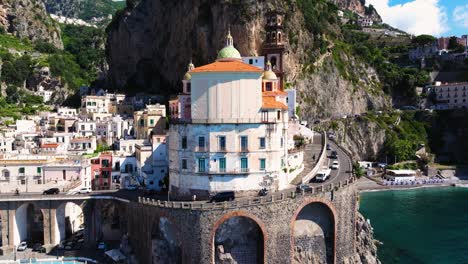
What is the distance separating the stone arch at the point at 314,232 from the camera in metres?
49.4

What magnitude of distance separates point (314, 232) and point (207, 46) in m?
62.2

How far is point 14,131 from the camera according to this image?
298 feet

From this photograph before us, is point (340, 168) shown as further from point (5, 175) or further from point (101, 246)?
point (5, 175)

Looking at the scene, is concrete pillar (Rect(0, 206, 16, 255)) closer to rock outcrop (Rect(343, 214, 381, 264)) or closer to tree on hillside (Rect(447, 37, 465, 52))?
rock outcrop (Rect(343, 214, 381, 264))

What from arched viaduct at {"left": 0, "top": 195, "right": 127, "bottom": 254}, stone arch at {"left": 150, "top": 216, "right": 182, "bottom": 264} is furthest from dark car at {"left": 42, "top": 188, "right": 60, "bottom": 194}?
stone arch at {"left": 150, "top": 216, "right": 182, "bottom": 264}

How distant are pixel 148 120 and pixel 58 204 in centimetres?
3393

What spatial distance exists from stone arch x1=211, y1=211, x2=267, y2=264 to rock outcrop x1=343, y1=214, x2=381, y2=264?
34.6ft

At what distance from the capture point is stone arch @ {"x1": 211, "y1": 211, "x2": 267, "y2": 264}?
46.0 meters

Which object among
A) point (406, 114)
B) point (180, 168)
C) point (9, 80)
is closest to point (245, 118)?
point (180, 168)

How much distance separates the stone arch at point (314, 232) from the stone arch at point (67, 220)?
23849 mm

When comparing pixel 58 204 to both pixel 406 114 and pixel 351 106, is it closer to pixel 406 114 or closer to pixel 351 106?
pixel 351 106

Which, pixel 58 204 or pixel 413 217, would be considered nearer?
pixel 58 204

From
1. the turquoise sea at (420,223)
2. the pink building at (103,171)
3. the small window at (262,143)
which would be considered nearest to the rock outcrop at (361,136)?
the turquoise sea at (420,223)

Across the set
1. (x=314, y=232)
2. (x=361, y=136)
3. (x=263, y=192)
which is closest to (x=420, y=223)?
(x=314, y=232)
